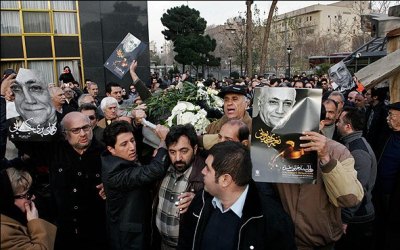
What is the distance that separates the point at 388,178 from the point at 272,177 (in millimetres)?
2902

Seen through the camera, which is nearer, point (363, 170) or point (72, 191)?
point (72, 191)

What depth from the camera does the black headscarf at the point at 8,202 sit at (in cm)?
232

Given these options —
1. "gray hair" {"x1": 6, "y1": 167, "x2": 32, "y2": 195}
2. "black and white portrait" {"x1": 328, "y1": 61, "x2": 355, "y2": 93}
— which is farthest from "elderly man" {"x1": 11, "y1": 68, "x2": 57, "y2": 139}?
"black and white portrait" {"x1": 328, "y1": 61, "x2": 355, "y2": 93}

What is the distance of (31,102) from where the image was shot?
312cm

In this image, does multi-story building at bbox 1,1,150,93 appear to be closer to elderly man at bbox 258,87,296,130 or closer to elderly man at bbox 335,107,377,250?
elderly man at bbox 335,107,377,250

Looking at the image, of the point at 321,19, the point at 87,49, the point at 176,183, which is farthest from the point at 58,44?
the point at 321,19

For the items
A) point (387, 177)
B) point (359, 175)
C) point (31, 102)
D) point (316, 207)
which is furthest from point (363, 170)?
point (31, 102)

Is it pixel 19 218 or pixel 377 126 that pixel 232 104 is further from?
pixel 377 126

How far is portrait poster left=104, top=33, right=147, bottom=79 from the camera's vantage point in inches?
242

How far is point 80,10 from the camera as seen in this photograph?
15.9 meters

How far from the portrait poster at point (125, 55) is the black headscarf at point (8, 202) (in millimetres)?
3875

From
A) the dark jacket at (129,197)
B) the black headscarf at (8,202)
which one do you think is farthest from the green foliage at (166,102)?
the black headscarf at (8,202)

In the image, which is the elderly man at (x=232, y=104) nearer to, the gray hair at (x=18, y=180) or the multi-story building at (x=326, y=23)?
the gray hair at (x=18, y=180)

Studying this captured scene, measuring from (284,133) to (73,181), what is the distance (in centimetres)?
227
